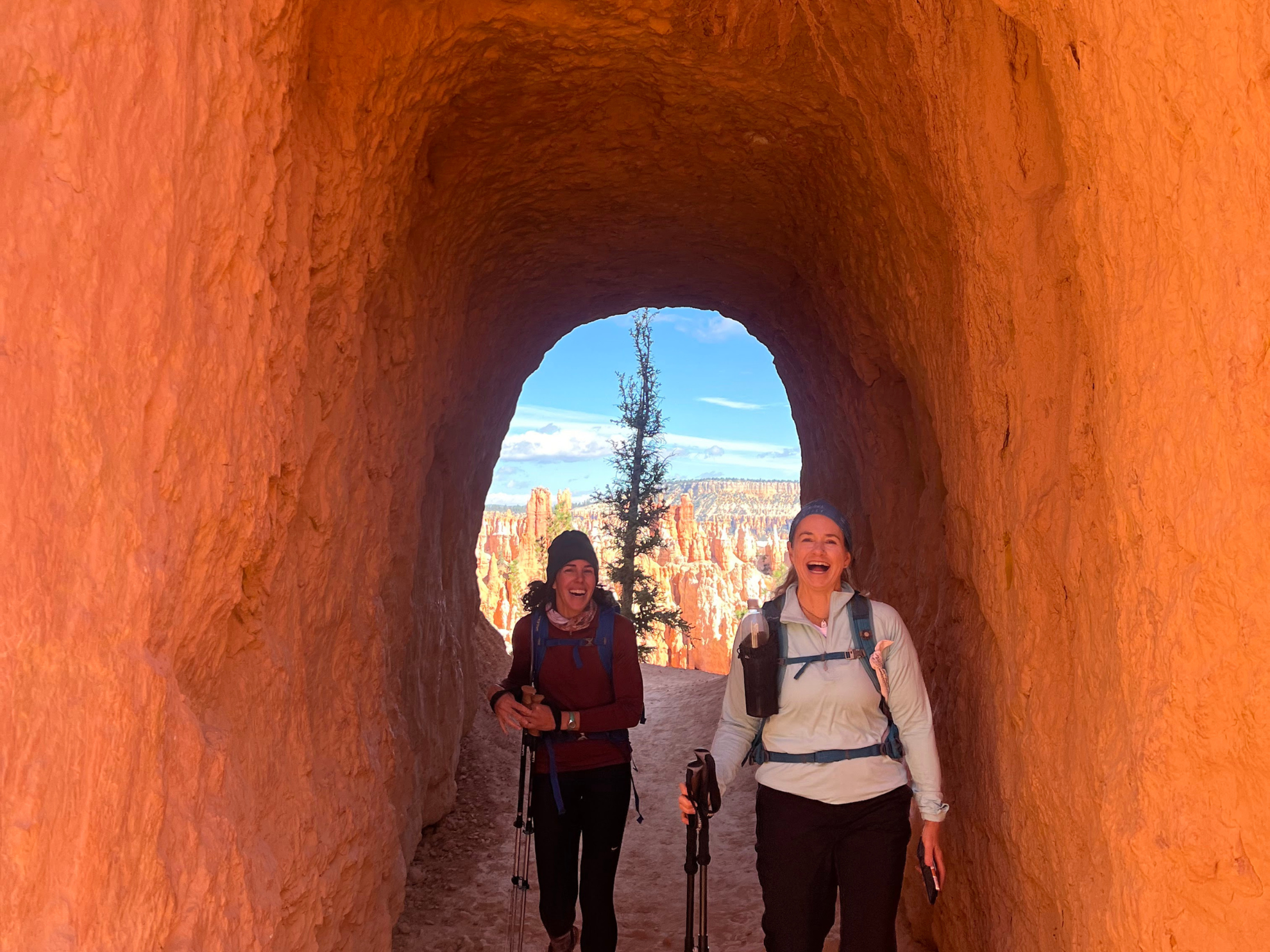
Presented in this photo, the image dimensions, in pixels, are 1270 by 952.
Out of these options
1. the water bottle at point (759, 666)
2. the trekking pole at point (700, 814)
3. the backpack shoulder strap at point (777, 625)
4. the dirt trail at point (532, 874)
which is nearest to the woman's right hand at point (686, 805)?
the trekking pole at point (700, 814)

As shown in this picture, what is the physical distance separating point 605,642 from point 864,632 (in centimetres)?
146

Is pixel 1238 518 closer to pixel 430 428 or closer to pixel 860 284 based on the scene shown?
pixel 860 284

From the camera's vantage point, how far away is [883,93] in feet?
13.4

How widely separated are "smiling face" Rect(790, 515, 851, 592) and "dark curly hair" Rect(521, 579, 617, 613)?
124cm

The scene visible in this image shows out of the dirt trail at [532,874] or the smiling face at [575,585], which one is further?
the dirt trail at [532,874]

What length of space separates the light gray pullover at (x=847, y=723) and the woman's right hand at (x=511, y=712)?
1090 millimetres

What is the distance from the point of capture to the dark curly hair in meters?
4.64

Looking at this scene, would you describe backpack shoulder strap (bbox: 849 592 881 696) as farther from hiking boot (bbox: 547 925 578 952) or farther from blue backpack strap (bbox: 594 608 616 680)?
hiking boot (bbox: 547 925 578 952)

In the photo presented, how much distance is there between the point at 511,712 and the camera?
171 inches

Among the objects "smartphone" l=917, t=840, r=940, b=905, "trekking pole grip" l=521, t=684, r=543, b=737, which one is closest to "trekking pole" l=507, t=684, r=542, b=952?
"trekking pole grip" l=521, t=684, r=543, b=737

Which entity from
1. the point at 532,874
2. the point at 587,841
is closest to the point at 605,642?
the point at 587,841

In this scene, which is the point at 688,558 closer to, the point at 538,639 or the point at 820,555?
the point at 538,639

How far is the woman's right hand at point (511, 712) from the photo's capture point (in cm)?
424

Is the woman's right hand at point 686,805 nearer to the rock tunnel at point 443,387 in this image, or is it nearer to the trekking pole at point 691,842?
the trekking pole at point 691,842
